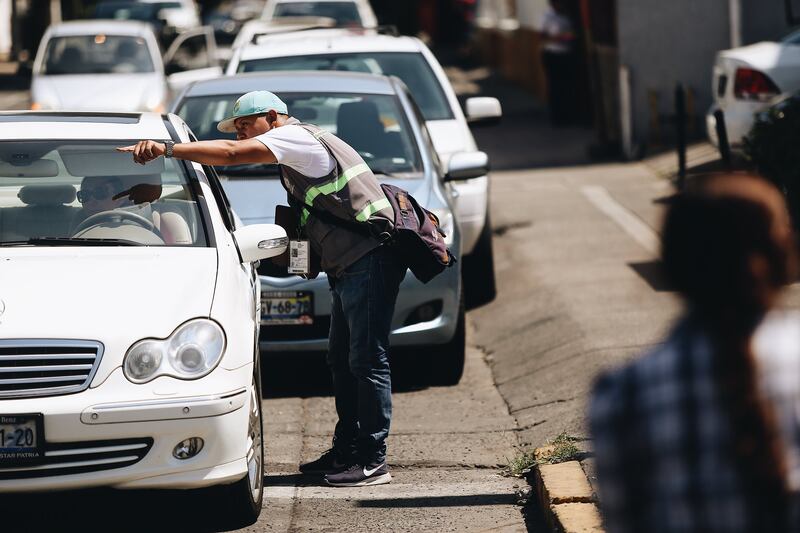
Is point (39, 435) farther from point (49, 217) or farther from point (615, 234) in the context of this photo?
point (615, 234)

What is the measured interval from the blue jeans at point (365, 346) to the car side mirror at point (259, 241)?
0.28 metres

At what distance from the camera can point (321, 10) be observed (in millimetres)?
23484

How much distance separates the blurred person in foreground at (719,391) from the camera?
7.94ft

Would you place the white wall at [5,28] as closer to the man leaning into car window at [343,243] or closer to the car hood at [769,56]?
the car hood at [769,56]

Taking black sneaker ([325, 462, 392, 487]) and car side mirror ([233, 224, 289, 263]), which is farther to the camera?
black sneaker ([325, 462, 392, 487])

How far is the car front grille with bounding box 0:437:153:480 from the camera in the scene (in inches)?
188

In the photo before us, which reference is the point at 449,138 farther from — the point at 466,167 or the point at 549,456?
the point at 549,456

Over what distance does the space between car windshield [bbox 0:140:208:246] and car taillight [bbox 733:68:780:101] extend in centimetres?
715

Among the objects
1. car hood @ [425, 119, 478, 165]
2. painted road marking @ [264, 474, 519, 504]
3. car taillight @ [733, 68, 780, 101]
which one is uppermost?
car hood @ [425, 119, 478, 165]

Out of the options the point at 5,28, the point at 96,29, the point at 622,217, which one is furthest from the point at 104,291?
the point at 5,28

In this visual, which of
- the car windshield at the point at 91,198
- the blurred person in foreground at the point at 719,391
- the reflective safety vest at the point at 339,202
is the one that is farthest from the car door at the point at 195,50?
the blurred person in foreground at the point at 719,391

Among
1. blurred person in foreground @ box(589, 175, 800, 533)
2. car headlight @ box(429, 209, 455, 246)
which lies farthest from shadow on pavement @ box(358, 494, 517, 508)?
blurred person in foreground @ box(589, 175, 800, 533)

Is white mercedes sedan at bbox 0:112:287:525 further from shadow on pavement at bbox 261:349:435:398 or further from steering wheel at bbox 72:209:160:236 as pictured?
shadow on pavement at bbox 261:349:435:398

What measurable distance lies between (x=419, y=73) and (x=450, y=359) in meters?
3.41
